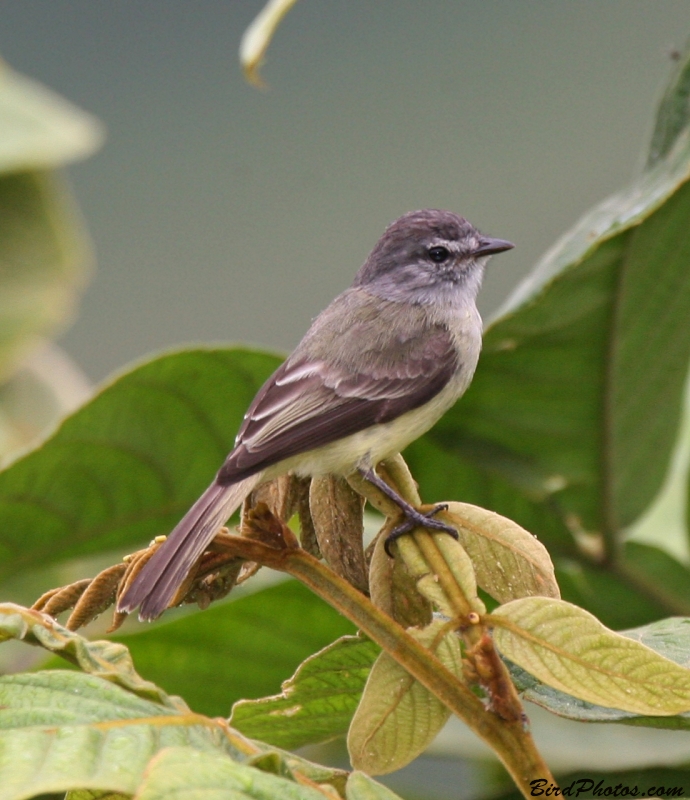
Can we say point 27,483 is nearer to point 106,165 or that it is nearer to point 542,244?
point 542,244

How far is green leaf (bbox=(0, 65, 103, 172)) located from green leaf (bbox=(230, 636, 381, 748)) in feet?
8.33

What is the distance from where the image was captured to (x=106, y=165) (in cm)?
875

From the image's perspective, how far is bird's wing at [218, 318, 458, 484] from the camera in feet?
8.23

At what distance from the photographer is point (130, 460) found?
9.08ft

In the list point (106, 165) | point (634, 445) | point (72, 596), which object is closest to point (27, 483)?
point (72, 596)

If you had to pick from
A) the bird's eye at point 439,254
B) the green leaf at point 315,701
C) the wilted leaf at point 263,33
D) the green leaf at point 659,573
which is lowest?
the green leaf at point 659,573

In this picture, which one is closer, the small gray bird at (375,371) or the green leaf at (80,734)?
the green leaf at (80,734)

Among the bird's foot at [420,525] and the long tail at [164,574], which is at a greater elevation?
the bird's foot at [420,525]

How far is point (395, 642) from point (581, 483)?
155 cm

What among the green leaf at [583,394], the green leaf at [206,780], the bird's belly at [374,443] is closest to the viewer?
the green leaf at [206,780]

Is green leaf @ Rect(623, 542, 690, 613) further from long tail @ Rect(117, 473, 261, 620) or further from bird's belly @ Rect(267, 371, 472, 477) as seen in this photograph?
long tail @ Rect(117, 473, 261, 620)

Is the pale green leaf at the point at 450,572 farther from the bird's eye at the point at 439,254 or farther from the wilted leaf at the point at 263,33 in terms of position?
the bird's eye at the point at 439,254

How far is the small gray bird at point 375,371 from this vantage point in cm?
229

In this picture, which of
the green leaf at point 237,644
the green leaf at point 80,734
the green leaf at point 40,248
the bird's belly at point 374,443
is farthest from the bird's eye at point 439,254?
the green leaf at point 80,734
